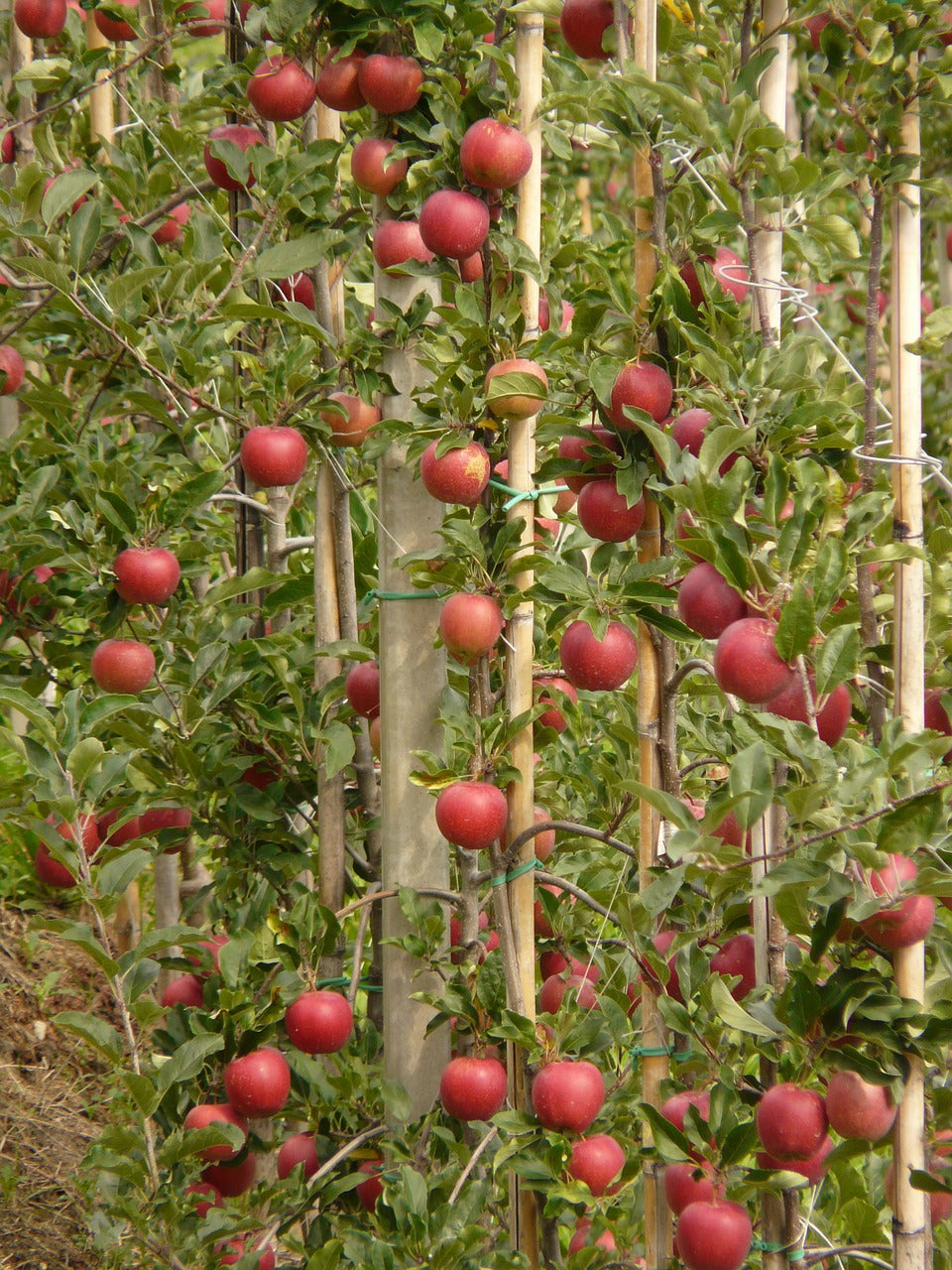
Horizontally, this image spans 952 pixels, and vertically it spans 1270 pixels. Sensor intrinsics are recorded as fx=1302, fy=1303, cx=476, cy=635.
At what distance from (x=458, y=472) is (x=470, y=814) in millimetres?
334

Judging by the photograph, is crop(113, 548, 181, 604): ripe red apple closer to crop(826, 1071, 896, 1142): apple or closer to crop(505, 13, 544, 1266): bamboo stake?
crop(505, 13, 544, 1266): bamboo stake

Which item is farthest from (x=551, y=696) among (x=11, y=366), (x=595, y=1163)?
(x=11, y=366)

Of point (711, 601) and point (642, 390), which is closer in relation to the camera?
point (711, 601)

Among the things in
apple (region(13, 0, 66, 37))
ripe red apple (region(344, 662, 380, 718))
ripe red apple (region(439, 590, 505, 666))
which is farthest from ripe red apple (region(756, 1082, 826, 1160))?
apple (region(13, 0, 66, 37))

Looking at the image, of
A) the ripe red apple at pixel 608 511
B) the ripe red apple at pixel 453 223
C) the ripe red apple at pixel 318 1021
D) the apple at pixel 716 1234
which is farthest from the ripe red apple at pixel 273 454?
the apple at pixel 716 1234

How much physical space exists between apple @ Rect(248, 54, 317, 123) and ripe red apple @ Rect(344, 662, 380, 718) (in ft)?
2.14

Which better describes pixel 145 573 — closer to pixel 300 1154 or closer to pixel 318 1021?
pixel 318 1021

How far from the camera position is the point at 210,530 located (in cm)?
229

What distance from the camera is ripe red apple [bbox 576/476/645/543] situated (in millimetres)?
1220

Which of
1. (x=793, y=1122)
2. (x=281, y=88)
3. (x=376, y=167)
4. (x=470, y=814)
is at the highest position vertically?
(x=281, y=88)

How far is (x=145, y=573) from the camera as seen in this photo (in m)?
1.57

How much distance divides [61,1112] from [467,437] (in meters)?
1.67

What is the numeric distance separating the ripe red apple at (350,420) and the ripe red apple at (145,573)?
0.25 metres

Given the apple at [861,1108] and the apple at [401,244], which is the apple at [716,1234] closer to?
the apple at [861,1108]
